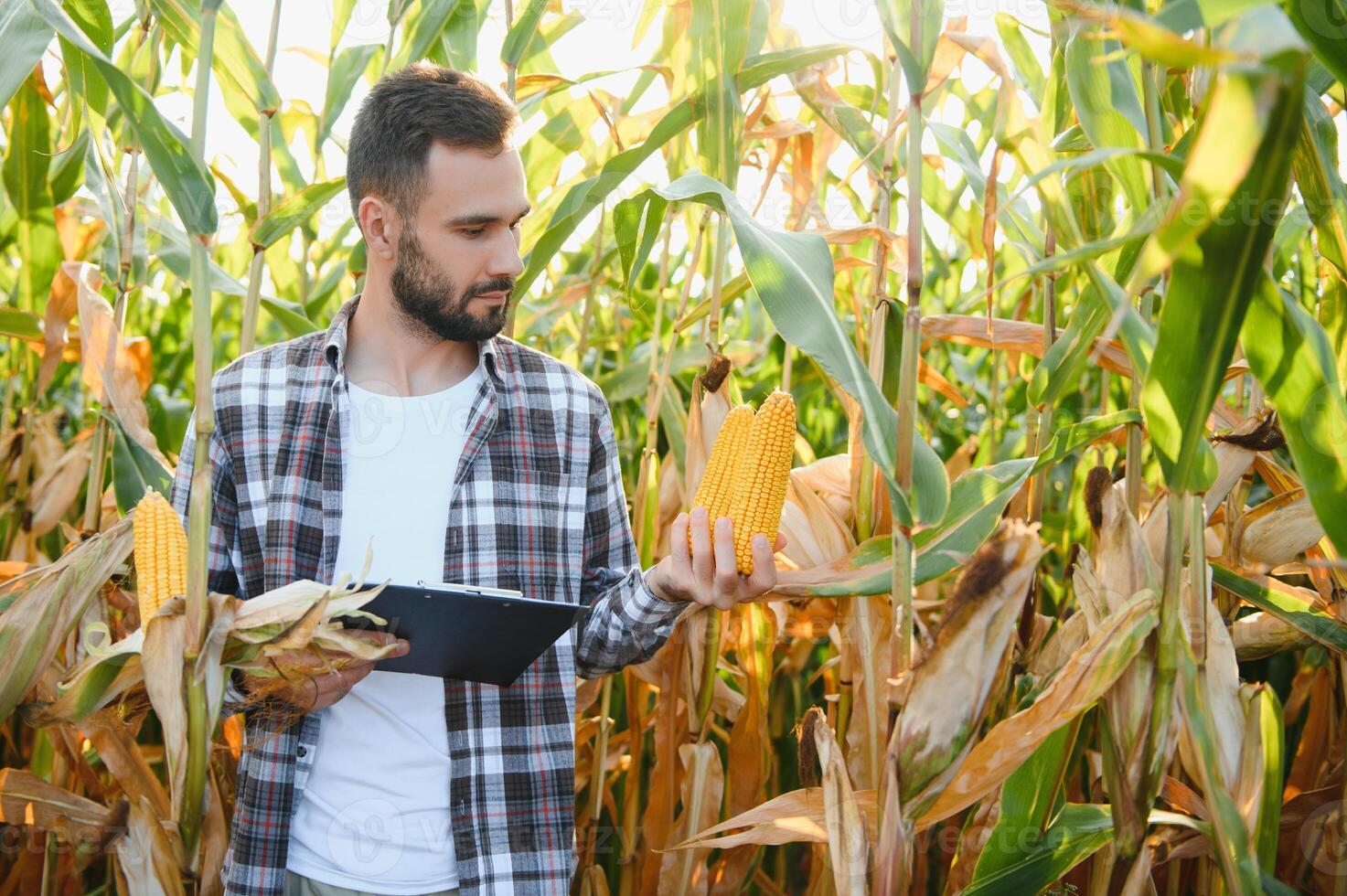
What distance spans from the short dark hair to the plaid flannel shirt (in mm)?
285

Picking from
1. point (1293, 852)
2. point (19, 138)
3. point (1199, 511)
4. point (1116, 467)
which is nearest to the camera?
point (1199, 511)

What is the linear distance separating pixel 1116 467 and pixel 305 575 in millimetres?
2241

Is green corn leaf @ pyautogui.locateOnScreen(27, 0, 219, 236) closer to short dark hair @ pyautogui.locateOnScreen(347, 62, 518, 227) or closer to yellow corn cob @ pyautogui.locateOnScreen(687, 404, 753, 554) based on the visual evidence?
short dark hair @ pyautogui.locateOnScreen(347, 62, 518, 227)

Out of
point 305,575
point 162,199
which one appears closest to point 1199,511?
point 305,575

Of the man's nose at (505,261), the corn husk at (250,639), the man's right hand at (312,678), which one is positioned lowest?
the man's right hand at (312,678)

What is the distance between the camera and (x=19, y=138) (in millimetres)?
2410

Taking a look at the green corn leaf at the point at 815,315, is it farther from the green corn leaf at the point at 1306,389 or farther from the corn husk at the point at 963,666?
the green corn leaf at the point at 1306,389

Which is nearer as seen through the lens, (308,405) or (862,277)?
(308,405)

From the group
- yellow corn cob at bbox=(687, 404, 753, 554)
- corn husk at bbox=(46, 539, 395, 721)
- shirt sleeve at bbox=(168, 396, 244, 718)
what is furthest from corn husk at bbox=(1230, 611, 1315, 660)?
shirt sleeve at bbox=(168, 396, 244, 718)

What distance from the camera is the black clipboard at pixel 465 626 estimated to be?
1.47 metres

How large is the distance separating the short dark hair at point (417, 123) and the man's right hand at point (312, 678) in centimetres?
80

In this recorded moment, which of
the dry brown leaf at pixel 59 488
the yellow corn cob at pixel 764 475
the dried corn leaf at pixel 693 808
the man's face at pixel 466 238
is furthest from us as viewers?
the dry brown leaf at pixel 59 488

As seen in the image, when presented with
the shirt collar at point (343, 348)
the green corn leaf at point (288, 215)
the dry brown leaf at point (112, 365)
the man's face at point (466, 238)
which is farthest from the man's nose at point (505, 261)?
the dry brown leaf at point (112, 365)

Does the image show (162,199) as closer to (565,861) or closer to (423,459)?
(423,459)
